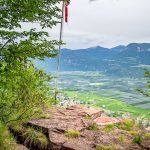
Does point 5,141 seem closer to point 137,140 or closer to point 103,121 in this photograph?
point 137,140

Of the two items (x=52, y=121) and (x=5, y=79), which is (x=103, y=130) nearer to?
(x=52, y=121)

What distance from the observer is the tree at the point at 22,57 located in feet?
42.2

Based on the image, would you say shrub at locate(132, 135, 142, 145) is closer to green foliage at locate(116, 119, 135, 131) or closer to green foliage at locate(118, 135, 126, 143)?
green foliage at locate(118, 135, 126, 143)

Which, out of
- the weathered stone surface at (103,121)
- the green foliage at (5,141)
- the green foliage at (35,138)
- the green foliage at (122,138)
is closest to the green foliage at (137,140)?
the green foliage at (122,138)

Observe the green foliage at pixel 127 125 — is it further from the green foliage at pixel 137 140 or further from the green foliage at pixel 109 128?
the green foliage at pixel 137 140

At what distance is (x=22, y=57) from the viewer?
523 inches

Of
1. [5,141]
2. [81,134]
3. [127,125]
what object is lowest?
[127,125]

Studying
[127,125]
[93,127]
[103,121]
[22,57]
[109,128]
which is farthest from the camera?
[103,121]

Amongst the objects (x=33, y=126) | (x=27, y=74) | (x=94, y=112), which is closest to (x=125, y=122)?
(x=94, y=112)

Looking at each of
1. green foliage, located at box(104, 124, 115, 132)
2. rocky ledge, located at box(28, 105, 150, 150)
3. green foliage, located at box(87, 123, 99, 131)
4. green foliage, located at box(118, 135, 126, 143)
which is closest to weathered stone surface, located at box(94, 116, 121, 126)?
rocky ledge, located at box(28, 105, 150, 150)

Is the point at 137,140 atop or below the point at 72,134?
below

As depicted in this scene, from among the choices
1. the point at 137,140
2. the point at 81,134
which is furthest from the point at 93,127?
the point at 137,140

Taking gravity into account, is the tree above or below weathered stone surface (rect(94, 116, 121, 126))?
above

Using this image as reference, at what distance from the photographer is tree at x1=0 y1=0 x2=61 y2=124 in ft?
42.2
